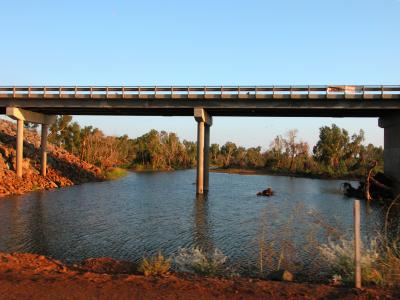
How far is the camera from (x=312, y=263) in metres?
13.7

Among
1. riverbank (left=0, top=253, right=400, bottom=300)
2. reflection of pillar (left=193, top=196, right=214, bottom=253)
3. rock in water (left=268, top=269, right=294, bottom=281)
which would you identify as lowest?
reflection of pillar (left=193, top=196, right=214, bottom=253)

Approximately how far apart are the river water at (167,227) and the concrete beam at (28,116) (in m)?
11.8

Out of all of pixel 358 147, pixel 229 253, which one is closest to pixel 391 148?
pixel 229 253

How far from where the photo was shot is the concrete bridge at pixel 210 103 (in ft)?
122

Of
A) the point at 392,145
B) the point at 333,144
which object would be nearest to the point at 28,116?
the point at 392,145

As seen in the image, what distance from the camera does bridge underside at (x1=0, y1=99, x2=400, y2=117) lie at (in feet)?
124

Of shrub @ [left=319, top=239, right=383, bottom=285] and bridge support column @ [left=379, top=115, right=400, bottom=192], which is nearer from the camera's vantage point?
shrub @ [left=319, top=239, right=383, bottom=285]

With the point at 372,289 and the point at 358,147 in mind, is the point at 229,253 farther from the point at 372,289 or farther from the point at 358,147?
the point at 358,147

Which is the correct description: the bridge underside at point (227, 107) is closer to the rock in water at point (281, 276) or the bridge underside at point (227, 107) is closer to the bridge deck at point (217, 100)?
the bridge deck at point (217, 100)

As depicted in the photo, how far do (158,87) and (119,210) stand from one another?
50.5 feet

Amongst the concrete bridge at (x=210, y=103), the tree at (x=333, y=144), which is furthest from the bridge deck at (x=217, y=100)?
the tree at (x=333, y=144)

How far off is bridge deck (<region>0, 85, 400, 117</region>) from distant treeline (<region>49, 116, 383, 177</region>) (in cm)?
3213

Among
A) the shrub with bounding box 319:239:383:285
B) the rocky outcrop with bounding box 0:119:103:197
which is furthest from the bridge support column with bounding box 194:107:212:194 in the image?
the shrub with bounding box 319:239:383:285

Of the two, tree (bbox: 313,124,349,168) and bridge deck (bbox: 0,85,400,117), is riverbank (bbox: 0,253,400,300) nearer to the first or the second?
bridge deck (bbox: 0,85,400,117)
